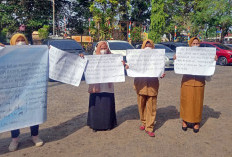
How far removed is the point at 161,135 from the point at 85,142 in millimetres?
1355

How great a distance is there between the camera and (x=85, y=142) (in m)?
3.95

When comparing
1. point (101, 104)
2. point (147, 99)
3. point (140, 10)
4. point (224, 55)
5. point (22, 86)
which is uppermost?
point (140, 10)

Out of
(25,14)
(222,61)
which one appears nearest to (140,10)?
(25,14)

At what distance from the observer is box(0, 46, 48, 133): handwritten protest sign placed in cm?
341

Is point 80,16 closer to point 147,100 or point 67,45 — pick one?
point 67,45

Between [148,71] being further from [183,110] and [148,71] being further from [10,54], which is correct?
[10,54]

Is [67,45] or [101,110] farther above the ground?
[67,45]

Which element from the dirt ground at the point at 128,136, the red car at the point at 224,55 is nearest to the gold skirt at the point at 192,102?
the dirt ground at the point at 128,136

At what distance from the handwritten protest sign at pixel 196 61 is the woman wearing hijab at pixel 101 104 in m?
1.34

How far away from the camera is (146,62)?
4.16m

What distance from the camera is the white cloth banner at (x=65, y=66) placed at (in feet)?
12.4

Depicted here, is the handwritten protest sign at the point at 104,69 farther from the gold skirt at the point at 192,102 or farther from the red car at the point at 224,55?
the red car at the point at 224,55

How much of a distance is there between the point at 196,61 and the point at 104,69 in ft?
→ 5.40

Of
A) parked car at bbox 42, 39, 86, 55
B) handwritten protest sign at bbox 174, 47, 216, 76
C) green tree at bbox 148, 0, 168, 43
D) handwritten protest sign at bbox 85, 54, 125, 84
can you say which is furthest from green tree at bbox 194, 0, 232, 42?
handwritten protest sign at bbox 85, 54, 125, 84
